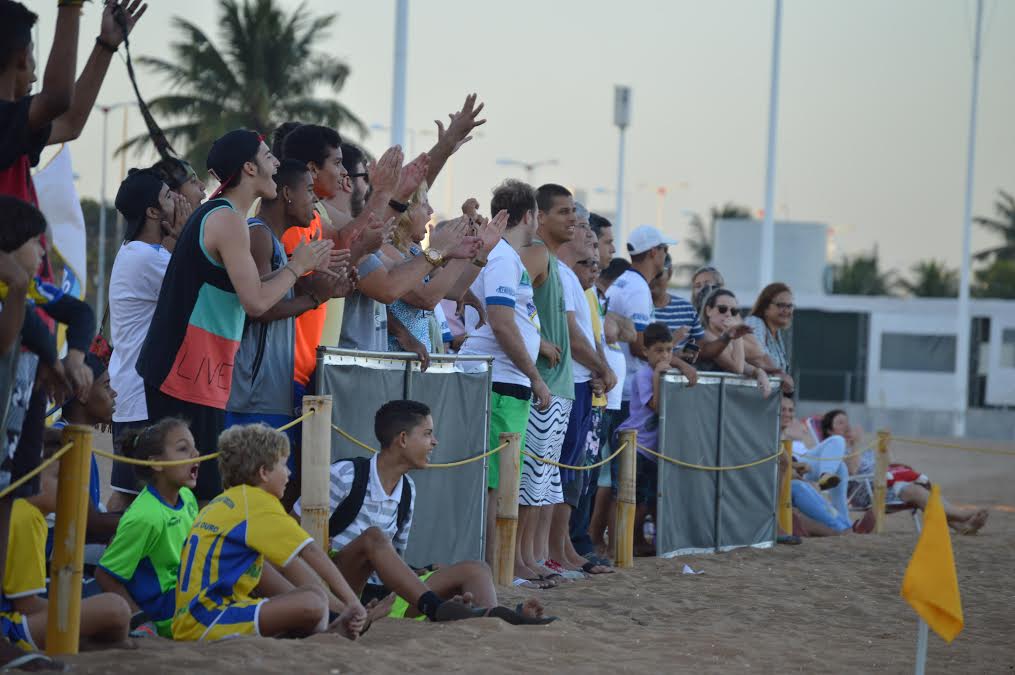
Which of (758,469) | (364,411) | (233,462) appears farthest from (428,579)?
(758,469)

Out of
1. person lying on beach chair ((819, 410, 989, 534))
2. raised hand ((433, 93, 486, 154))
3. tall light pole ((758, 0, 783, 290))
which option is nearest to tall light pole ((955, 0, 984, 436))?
tall light pole ((758, 0, 783, 290))

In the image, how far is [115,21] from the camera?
5191mm

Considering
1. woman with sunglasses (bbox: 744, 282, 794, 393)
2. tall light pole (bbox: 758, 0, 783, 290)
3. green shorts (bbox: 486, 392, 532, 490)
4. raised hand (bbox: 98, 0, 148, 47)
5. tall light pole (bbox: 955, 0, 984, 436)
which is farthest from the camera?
tall light pole (bbox: 955, 0, 984, 436)

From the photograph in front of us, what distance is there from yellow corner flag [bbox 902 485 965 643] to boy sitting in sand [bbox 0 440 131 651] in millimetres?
3008

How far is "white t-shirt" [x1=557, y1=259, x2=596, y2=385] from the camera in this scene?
9156 mm

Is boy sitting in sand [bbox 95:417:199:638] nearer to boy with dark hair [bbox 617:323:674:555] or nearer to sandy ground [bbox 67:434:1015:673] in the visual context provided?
sandy ground [bbox 67:434:1015:673]

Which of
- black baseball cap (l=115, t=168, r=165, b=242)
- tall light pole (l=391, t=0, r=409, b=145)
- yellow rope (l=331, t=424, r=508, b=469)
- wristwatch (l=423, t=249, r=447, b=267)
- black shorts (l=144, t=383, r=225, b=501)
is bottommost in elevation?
yellow rope (l=331, t=424, r=508, b=469)

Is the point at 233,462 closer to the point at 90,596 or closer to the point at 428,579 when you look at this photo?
the point at 90,596

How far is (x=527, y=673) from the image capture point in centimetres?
569

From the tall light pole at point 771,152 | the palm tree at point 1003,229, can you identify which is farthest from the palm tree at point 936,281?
the tall light pole at point 771,152

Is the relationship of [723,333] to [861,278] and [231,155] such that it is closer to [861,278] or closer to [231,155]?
[231,155]

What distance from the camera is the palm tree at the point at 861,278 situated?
7575 cm

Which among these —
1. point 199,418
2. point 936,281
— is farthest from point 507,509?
point 936,281

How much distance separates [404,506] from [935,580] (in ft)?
9.08
